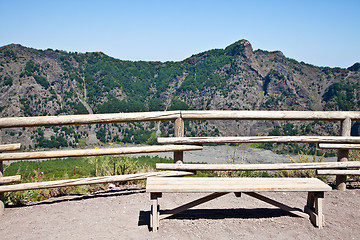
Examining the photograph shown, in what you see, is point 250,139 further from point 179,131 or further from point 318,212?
point 318,212

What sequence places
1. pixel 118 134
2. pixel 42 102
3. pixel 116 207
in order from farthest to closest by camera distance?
1. pixel 42 102
2. pixel 118 134
3. pixel 116 207

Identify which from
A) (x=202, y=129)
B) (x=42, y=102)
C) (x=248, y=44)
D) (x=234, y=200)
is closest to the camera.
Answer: (x=234, y=200)

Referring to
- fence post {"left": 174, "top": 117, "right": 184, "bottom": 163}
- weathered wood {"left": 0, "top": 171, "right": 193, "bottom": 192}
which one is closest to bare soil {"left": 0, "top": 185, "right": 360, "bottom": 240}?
weathered wood {"left": 0, "top": 171, "right": 193, "bottom": 192}

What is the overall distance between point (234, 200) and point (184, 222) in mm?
1176

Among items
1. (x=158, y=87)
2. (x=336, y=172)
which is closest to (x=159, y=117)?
(x=336, y=172)

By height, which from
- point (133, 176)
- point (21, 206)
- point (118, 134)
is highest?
point (133, 176)

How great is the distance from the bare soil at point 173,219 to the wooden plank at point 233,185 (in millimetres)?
518

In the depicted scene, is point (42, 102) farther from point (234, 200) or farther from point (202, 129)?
point (234, 200)

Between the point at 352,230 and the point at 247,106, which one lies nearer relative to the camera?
the point at 352,230

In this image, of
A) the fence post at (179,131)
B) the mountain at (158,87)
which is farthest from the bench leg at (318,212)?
the mountain at (158,87)

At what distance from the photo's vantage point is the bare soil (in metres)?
3.29

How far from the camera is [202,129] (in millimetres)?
30891

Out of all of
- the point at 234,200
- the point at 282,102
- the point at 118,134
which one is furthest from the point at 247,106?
the point at 234,200

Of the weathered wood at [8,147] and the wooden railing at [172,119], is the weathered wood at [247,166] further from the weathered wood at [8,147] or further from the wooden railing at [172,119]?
the weathered wood at [8,147]
